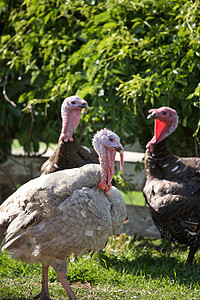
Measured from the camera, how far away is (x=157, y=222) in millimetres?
3760

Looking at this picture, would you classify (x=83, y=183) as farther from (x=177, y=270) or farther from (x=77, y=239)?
(x=177, y=270)

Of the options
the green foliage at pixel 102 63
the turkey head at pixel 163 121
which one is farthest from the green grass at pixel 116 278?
the green foliage at pixel 102 63

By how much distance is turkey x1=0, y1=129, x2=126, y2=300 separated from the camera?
2820mm

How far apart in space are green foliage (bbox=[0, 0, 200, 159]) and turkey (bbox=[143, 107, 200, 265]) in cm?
30

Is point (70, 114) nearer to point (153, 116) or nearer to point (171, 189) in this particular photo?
point (153, 116)

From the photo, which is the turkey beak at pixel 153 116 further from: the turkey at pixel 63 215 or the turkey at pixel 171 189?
the turkey at pixel 63 215

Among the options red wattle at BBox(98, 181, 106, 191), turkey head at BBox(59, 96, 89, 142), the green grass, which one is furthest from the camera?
turkey head at BBox(59, 96, 89, 142)

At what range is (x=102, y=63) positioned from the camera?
4.32m

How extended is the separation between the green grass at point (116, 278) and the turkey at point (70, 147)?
831 millimetres

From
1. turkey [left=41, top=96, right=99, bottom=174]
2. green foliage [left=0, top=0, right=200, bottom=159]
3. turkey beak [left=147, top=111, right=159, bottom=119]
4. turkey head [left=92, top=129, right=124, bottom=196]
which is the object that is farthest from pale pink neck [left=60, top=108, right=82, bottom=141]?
turkey head [left=92, top=129, right=124, bottom=196]

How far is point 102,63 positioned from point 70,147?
3.09 feet

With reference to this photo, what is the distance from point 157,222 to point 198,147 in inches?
45.0

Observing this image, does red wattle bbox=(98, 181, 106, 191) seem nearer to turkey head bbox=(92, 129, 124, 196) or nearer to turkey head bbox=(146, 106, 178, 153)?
turkey head bbox=(92, 129, 124, 196)

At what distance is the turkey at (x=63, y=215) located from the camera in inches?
111
